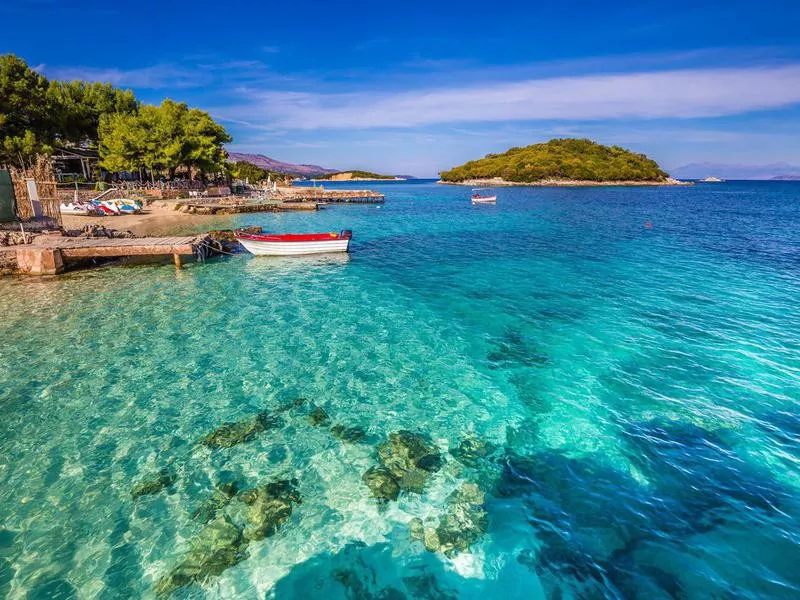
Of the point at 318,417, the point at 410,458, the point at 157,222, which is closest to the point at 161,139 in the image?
the point at 157,222

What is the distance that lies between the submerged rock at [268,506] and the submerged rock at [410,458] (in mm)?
1878

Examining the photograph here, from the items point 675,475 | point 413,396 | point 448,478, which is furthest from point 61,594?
point 675,475

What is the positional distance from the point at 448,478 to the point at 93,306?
56.5 feet

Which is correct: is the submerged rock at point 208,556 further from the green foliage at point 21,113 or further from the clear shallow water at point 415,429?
the green foliage at point 21,113

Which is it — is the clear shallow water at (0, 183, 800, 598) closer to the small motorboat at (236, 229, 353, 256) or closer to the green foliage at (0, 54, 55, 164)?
the small motorboat at (236, 229, 353, 256)

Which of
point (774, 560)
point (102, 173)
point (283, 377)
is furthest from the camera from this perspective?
point (102, 173)

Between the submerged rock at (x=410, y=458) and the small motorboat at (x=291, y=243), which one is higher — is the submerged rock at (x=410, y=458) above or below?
below

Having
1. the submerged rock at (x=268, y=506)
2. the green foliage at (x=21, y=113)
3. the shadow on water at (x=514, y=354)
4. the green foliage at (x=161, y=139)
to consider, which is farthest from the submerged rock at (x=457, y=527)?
the green foliage at (x=161, y=139)

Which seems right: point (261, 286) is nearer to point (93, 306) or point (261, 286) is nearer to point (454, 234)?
point (93, 306)

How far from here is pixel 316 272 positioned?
23859mm

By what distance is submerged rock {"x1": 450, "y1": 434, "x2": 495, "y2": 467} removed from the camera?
8.17 m

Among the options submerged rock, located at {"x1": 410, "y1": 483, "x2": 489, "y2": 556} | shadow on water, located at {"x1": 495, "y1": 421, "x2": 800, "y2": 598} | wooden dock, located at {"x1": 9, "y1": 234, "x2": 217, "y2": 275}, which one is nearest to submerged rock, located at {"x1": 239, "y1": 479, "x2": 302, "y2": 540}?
submerged rock, located at {"x1": 410, "y1": 483, "x2": 489, "y2": 556}

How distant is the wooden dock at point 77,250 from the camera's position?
2094 cm

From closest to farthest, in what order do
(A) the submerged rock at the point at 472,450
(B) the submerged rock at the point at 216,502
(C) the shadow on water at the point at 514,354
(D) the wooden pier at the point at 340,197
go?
1. (B) the submerged rock at the point at 216,502
2. (A) the submerged rock at the point at 472,450
3. (C) the shadow on water at the point at 514,354
4. (D) the wooden pier at the point at 340,197
